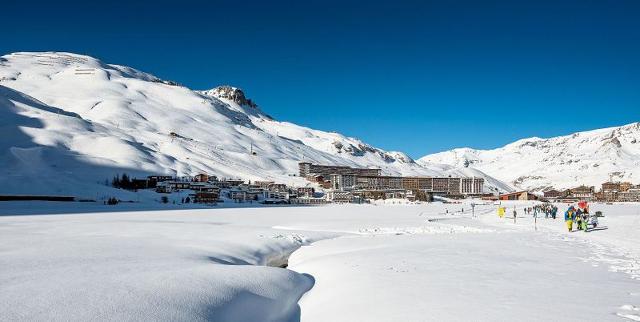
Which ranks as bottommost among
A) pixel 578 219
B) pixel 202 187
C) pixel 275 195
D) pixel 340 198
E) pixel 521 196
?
pixel 578 219

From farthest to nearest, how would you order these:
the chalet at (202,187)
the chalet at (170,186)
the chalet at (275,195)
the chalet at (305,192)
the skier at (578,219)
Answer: the chalet at (305,192) → the chalet at (275,195) → the chalet at (202,187) → the chalet at (170,186) → the skier at (578,219)

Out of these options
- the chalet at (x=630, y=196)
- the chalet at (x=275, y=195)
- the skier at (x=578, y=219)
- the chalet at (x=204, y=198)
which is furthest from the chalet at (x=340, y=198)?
the skier at (x=578, y=219)

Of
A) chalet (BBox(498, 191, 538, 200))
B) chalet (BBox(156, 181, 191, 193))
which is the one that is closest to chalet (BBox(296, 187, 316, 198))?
chalet (BBox(156, 181, 191, 193))

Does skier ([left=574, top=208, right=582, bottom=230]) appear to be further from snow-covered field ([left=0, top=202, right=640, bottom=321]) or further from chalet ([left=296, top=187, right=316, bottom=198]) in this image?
chalet ([left=296, top=187, right=316, bottom=198])

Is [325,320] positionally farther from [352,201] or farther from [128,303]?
[352,201]

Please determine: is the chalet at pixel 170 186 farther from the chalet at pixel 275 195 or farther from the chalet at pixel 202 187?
the chalet at pixel 275 195

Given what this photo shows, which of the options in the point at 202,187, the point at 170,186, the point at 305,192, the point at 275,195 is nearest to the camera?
the point at 170,186

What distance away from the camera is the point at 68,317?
6859 mm

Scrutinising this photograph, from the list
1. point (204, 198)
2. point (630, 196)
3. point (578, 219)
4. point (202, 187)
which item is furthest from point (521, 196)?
point (578, 219)

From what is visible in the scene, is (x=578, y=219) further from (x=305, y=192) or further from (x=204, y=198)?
(x=305, y=192)

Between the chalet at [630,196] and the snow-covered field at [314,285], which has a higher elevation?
the chalet at [630,196]

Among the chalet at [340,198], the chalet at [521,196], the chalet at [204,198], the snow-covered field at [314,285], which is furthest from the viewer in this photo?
the chalet at [521,196]

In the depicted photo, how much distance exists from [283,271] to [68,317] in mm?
7066

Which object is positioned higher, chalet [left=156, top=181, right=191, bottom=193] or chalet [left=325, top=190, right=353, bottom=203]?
chalet [left=156, top=181, right=191, bottom=193]
